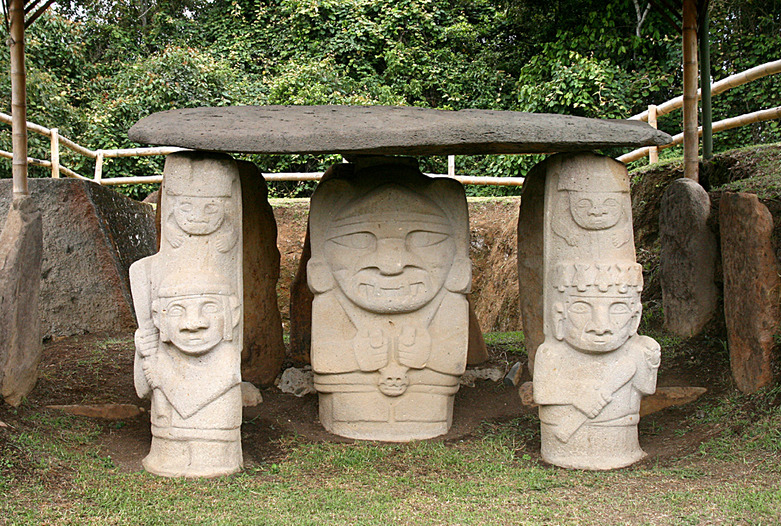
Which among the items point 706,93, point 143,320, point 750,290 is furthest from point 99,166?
point 750,290

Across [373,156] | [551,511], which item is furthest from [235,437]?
[373,156]

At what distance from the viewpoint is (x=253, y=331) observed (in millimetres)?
6629

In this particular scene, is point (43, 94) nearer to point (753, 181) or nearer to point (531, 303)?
point (531, 303)

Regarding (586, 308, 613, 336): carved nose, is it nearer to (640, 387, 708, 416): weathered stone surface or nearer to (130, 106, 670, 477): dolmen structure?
(130, 106, 670, 477): dolmen structure

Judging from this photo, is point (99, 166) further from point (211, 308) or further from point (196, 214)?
point (211, 308)

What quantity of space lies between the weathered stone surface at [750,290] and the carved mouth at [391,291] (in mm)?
2047

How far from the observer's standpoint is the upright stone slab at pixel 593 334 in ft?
15.3

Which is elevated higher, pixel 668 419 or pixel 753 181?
pixel 753 181

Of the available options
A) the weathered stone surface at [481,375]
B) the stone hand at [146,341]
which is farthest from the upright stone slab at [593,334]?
the stone hand at [146,341]

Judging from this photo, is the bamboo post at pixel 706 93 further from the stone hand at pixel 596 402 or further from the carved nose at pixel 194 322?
the carved nose at pixel 194 322

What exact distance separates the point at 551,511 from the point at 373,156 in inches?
112

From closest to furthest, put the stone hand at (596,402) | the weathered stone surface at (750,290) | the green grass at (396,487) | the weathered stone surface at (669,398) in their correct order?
the green grass at (396,487) → the stone hand at (596,402) → the weathered stone surface at (750,290) → the weathered stone surface at (669,398)

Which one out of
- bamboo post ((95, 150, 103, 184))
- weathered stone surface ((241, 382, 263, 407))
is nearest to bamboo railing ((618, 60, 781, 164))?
weathered stone surface ((241, 382, 263, 407))

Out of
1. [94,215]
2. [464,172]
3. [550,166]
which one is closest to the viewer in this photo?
[550,166]
